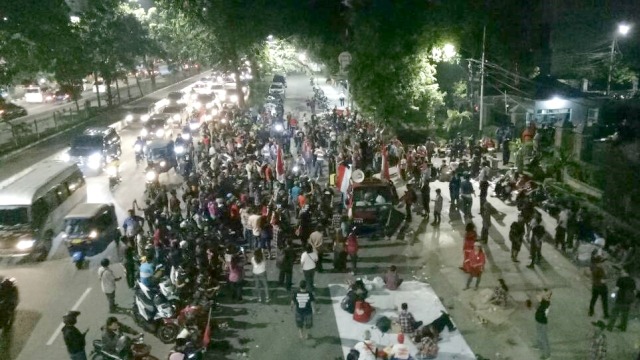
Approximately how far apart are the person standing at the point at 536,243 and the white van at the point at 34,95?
178 feet

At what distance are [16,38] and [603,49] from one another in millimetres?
41341

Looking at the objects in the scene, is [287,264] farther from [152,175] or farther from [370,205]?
[152,175]

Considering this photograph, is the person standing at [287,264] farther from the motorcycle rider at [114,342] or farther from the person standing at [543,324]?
the person standing at [543,324]

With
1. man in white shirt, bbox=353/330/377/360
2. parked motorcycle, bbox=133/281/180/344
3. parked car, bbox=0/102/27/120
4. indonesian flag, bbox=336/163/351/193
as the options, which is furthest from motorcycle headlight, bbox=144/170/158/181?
parked car, bbox=0/102/27/120

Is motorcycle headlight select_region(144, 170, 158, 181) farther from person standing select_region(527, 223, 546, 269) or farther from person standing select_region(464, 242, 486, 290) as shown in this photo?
person standing select_region(527, 223, 546, 269)

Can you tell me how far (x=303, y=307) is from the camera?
11.0 metres

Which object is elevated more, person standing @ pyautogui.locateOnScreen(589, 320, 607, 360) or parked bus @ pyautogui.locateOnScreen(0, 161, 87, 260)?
Answer: parked bus @ pyautogui.locateOnScreen(0, 161, 87, 260)

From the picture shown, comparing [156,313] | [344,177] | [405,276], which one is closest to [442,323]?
[405,276]

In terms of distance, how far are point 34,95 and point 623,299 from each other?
57523 mm

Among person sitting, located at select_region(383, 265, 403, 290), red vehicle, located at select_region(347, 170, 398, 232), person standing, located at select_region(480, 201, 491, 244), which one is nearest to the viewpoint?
person sitting, located at select_region(383, 265, 403, 290)

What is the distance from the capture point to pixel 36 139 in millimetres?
36188

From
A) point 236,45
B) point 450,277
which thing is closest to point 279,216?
point 450,277

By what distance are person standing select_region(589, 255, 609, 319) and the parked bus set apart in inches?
592

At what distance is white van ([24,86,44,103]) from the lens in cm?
5447
